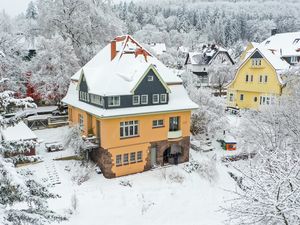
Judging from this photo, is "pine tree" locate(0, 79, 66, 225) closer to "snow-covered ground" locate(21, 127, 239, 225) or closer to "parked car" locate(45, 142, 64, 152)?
"snow-covered ground" locate(21, 127, 239, 225)

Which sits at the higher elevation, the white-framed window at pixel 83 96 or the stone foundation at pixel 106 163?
the white-framed window at pixel 83 96

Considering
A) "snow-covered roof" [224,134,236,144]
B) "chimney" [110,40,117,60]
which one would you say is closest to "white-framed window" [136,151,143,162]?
"chimney" [110,40,117,60]

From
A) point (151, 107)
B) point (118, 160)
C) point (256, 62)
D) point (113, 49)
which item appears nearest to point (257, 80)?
point (256, 62)

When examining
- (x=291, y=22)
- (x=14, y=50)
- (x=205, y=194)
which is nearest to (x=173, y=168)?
(x=205, y=194)

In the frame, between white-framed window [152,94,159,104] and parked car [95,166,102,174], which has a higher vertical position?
white-framed window [152,94,159,104]

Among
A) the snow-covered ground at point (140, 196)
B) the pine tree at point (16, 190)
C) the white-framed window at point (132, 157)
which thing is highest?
the pine tree at point (16, 190)

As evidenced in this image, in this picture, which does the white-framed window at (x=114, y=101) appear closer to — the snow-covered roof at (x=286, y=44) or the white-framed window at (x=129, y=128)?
the white-framed window at (x=129, y=128)

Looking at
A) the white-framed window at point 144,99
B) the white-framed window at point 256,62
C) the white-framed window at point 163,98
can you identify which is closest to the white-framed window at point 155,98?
the white-framed window at point 163,98
